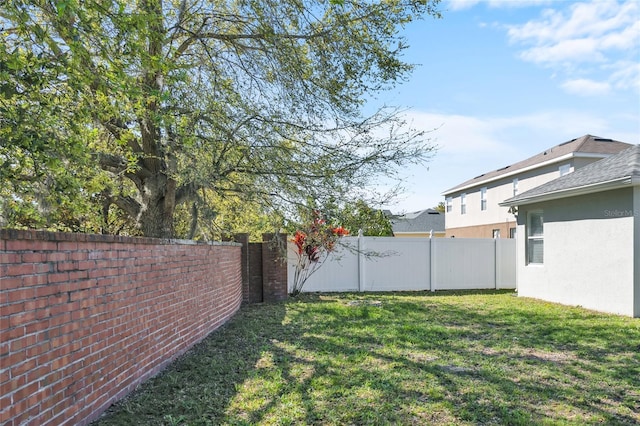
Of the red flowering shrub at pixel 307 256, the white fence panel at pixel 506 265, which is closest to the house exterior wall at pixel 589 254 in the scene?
the white fence panel at pixel 506 265

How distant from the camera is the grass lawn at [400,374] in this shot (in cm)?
368

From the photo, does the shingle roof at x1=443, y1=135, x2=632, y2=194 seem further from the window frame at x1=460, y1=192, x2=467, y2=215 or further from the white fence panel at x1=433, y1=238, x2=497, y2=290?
the white fence panel at x1=433, y1=238, x2=497, y2=290

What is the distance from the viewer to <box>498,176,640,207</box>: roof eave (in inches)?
324

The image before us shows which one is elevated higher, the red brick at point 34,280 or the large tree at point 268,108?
the large tree at point 268,108

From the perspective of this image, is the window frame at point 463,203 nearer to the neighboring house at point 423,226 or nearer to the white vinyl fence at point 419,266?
the neighboring house at point 423,226

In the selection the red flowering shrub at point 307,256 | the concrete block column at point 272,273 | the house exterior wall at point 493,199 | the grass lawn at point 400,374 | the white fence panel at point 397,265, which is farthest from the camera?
the house exterior wall at point 493,199

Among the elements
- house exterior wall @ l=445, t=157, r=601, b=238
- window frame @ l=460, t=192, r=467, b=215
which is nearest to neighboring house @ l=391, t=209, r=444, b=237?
house exterior wall @ l=445, t=157, r=601, b=238

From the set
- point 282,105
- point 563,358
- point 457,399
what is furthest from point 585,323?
point 282,105

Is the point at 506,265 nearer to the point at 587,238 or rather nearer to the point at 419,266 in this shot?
the point at 419,266

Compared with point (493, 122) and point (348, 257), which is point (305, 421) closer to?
point (348, 257)

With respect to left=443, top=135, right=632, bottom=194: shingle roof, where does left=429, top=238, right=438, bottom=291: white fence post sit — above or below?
below

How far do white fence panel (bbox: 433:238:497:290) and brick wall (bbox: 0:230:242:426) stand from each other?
374 inches

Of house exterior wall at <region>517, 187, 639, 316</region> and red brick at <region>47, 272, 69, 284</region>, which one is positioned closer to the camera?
red brick at <region>47, 272, 69, 284</region>

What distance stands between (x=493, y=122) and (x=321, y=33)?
9.12 metres
